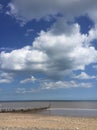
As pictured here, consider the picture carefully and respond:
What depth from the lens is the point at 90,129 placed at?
96.2ft

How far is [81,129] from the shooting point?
28688 millimetres

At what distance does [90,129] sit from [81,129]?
3.64 ft
